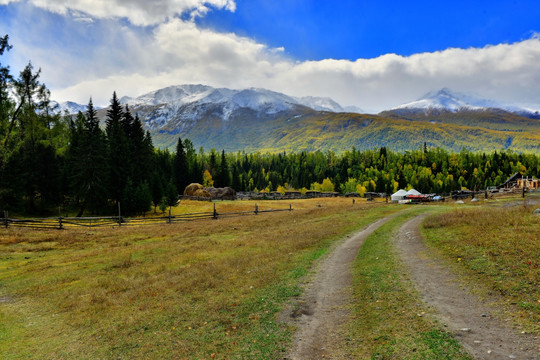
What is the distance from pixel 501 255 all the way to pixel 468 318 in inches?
235

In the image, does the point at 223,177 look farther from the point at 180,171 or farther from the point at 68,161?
the point at 68,161

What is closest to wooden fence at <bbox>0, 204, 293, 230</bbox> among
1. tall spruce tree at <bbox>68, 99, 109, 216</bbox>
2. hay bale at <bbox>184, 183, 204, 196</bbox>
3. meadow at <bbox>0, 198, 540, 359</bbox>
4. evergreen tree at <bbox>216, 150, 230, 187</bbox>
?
tall spruce tree at <bbox>68, 99, 109, 216</bbox>

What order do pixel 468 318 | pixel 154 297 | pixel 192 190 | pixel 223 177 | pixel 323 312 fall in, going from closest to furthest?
pixel 468 318
pixel 323 312
pixel 154 297
pixel 192 190
pixel 223 177

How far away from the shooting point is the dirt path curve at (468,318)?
698 centimetres

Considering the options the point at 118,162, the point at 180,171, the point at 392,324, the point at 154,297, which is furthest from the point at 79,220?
the point at 180,171

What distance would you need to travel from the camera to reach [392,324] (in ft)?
29.2

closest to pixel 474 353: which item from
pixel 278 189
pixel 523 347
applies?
pixel 523 347

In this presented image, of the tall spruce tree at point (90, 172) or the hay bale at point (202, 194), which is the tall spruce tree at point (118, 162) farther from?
the hay bale at point (202, 194)

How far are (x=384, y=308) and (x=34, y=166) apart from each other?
67273mm

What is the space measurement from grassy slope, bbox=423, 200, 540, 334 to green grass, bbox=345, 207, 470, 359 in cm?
231

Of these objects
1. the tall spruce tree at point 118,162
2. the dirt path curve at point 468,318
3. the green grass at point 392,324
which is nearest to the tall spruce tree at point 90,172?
the tall spruce tree at point 118,162

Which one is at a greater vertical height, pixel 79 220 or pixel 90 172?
pixel 90 172

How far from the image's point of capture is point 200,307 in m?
12.2

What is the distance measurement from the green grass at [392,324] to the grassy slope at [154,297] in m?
2.38
